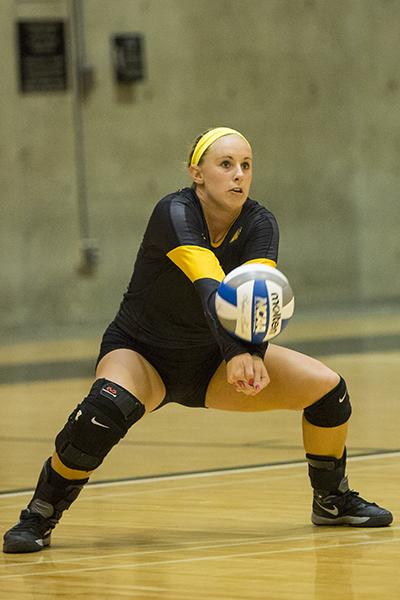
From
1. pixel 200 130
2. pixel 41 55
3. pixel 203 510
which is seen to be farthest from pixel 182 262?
pixel 200 130

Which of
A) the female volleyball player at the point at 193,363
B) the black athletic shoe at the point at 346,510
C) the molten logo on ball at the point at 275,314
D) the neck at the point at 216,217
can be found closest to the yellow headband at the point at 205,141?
the female volleyball player at the point at 193,363

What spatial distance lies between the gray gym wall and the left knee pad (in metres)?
9.19

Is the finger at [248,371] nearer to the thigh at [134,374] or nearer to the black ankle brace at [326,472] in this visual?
the thigh at [134,374]

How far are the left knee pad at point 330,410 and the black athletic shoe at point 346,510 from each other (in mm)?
251

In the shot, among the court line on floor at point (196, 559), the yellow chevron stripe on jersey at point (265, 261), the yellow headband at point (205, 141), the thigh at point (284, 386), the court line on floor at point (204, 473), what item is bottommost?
the court line on floor at point (204, 473)

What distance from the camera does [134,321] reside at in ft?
15.7

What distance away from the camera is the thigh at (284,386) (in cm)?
459

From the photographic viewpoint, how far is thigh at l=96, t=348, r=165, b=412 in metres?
4.53

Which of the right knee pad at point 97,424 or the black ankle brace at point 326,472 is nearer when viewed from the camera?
the right knee pad at point 97,424

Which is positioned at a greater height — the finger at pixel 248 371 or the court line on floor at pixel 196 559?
the finger at pixel 248 371

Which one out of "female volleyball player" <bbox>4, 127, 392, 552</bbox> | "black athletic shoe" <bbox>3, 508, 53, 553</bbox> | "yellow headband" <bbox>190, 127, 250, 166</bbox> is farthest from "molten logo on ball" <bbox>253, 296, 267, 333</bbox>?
"black athletic shoe" <bbox>3, 508, 53, 553</bbox>

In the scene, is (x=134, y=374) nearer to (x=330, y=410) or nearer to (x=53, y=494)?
(x=53, y=494)

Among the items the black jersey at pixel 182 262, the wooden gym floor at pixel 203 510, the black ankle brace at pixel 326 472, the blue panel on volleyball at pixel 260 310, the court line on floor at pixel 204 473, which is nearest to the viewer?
the wooden gym floor at pixel 203 510

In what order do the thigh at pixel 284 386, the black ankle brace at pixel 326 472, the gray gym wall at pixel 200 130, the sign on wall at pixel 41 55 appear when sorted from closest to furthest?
the thigh at pixel 284 386 → the black ankle brace at pixel 326 472 → the sign on wall at pixel 41 55 → the gray gym wall at pixel 200 130
